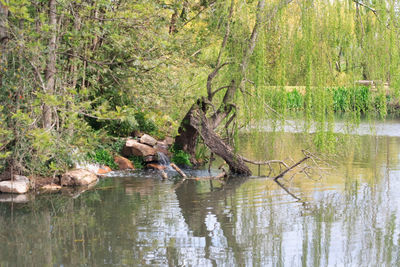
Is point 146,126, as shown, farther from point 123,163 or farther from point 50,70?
point 50,70

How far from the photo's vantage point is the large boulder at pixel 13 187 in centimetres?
980

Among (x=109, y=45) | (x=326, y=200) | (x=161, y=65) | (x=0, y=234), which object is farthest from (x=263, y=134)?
(x=0, y=234)

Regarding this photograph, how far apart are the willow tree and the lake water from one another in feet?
2.40

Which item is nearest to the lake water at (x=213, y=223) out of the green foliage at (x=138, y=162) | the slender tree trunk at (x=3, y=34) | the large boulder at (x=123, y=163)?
the large boulder at (x=123, y=163)

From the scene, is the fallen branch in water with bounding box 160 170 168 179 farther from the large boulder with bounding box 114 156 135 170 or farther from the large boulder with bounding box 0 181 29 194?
the large boulder with bounding box 0 181 29 194

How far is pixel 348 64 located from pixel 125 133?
24.8 ft

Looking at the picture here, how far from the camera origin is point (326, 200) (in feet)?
29.9

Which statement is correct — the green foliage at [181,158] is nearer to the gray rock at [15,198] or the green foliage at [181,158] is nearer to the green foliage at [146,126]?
the green foliage at [146,126]

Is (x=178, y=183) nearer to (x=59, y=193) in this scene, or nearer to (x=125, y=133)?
(x=59, y=193)

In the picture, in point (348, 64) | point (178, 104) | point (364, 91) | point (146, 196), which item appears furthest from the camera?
point (178, 104)

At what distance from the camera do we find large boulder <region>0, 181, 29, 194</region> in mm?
9797

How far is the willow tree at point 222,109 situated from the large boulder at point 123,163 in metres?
1.36

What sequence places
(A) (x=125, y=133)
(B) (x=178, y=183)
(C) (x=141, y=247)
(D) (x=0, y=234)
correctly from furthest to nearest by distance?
(A) (x=125, y=133), (B) (x=178, y=183), (D) (x=0, y=234), (C) (x=141, y=247)

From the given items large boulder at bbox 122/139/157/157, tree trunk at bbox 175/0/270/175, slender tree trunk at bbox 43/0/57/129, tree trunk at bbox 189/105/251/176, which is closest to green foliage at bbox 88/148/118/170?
large boulder at bbox 122/139/157/157
